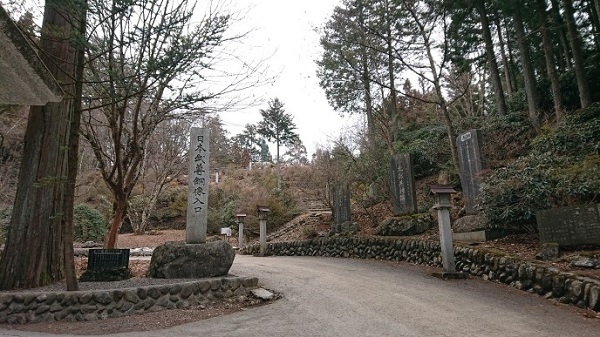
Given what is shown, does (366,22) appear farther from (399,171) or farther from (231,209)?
(231,209)

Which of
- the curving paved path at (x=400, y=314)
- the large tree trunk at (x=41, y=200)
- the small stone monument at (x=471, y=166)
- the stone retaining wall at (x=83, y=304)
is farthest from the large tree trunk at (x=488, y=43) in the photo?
the large tree trunk at (x=41, y=200)

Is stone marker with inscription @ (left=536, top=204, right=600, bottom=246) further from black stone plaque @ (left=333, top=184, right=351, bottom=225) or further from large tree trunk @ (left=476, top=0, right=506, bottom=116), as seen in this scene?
large tree trunk @ (left=476, top=0, right=506, bottom=116)

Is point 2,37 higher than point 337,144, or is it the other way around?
point 337,144

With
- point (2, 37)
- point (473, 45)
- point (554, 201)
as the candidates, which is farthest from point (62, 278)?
point (473, 45)

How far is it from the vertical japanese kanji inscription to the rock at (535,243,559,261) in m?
5.97

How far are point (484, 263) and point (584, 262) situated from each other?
163cm

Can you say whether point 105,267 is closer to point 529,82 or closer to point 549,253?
point 549,253

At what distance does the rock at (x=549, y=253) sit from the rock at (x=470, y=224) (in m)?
1.60

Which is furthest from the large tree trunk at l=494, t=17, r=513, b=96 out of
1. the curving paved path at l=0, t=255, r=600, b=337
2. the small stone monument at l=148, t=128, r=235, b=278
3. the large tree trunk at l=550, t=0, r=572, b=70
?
the small stone monument at l=148, t=128, r=235, b=278

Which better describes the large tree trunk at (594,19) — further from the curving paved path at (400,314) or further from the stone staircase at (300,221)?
the curving paved path at (400,314)

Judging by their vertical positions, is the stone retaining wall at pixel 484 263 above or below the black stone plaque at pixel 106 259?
below

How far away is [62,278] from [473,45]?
16461 millimetres

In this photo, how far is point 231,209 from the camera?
59.4 feet

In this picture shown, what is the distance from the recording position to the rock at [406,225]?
9422mm
